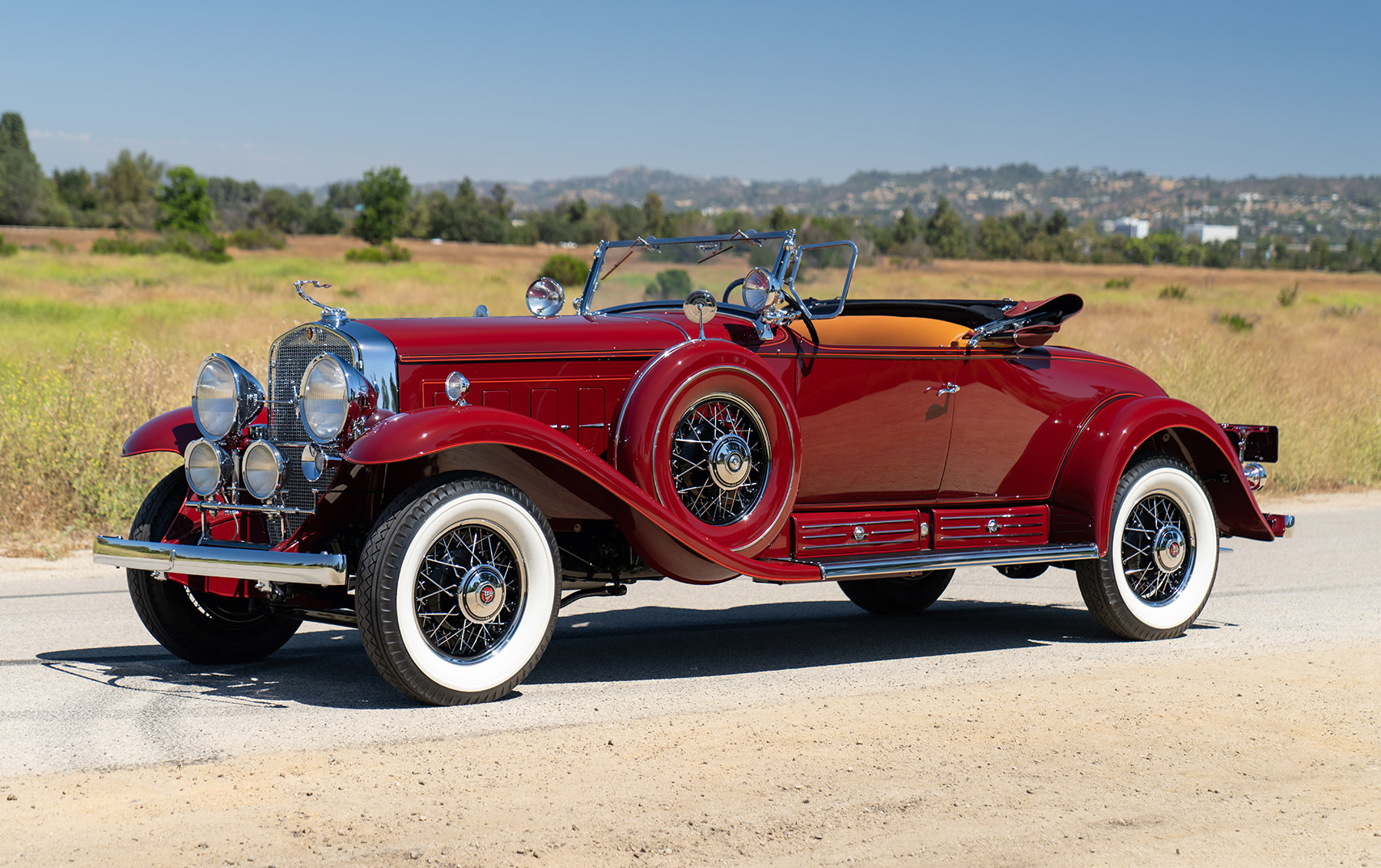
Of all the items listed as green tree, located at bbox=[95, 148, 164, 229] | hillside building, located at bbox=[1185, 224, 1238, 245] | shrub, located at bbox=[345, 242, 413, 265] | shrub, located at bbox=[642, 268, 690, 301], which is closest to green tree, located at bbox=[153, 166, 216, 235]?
green tree, located at bbox=[95, 148, 164, 229]

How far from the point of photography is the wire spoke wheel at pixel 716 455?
5309mm

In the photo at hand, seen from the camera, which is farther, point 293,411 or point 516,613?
point 293,411

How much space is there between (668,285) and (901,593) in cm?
225

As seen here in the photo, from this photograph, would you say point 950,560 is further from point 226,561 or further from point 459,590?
point 226,561

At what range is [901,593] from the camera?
7.13 m

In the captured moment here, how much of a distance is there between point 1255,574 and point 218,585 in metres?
6.21

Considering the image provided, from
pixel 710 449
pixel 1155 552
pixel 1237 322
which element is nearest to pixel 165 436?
pixel 710 449

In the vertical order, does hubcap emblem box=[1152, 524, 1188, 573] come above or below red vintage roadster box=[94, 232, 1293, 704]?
below

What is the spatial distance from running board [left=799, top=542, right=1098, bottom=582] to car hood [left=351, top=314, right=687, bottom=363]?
115cm

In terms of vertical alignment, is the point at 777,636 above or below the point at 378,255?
below

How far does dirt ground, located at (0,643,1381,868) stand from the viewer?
3320mm

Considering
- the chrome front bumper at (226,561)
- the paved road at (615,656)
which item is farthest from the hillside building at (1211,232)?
the chrome front bumper at (226,561)

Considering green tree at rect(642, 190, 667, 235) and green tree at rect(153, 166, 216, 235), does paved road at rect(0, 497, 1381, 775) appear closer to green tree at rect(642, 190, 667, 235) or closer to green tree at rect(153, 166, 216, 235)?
green tree at rect(642, 190, 667, 235)

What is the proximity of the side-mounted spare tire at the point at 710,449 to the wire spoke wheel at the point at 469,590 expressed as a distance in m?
0.54
